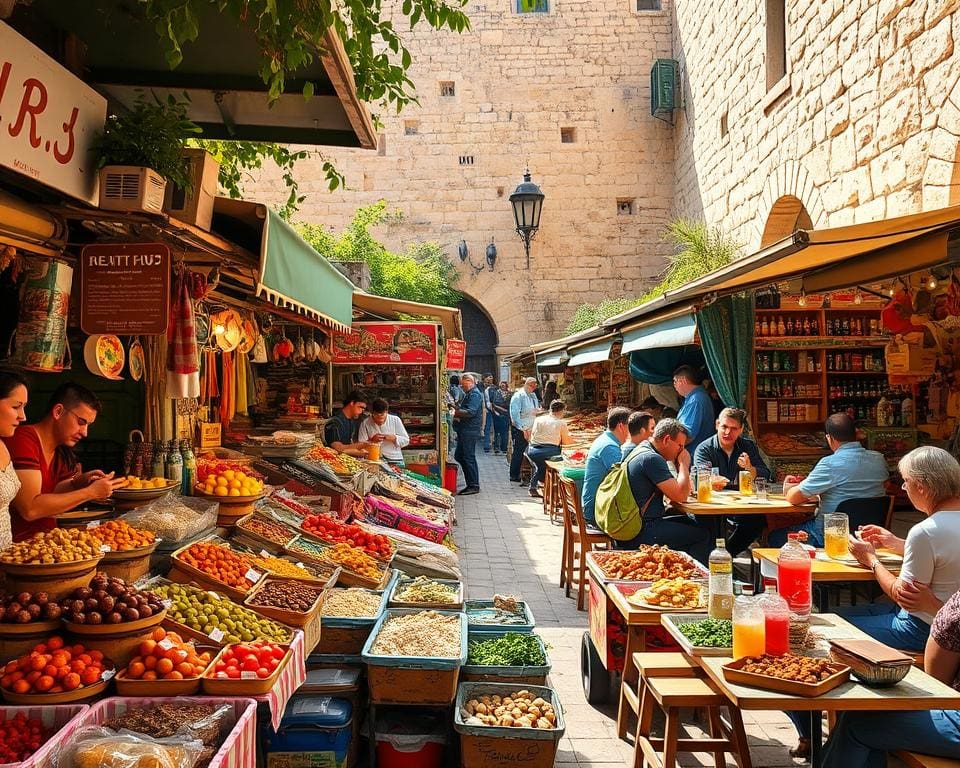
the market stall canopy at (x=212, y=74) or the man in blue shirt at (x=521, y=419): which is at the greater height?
the market stall canopy at (x=212, y=74)

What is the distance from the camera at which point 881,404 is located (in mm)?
8602

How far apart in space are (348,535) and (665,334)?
11.2 ft

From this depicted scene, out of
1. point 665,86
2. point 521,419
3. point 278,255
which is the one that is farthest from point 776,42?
point 278,255

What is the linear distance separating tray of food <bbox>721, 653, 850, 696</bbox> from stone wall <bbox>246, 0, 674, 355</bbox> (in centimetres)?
1741

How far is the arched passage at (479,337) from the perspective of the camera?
842 inches

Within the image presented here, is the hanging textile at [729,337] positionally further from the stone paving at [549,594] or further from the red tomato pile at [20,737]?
the red tomato pile at [20,737]

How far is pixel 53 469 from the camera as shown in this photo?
415 cm

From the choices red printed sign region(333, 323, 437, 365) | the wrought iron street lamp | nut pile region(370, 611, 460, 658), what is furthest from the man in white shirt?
the wrought iron street lamp

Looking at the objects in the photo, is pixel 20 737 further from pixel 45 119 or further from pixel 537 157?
pixel 537 157

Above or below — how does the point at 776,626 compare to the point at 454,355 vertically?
below

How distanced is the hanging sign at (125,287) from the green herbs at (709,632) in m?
2.89

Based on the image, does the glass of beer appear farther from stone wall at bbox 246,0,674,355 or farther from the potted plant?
stone wall at bbox 246,0,674,355

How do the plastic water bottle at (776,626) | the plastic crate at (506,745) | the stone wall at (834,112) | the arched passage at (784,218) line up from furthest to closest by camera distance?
the arched passage at (784,218) < the stone wall at (834,112) < the plastic crate at (506,745) < the plastic water bottle at (776,626)

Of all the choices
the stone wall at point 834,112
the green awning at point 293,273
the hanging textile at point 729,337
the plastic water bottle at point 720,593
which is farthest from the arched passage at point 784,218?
the plastic water bottle at point 720,593
